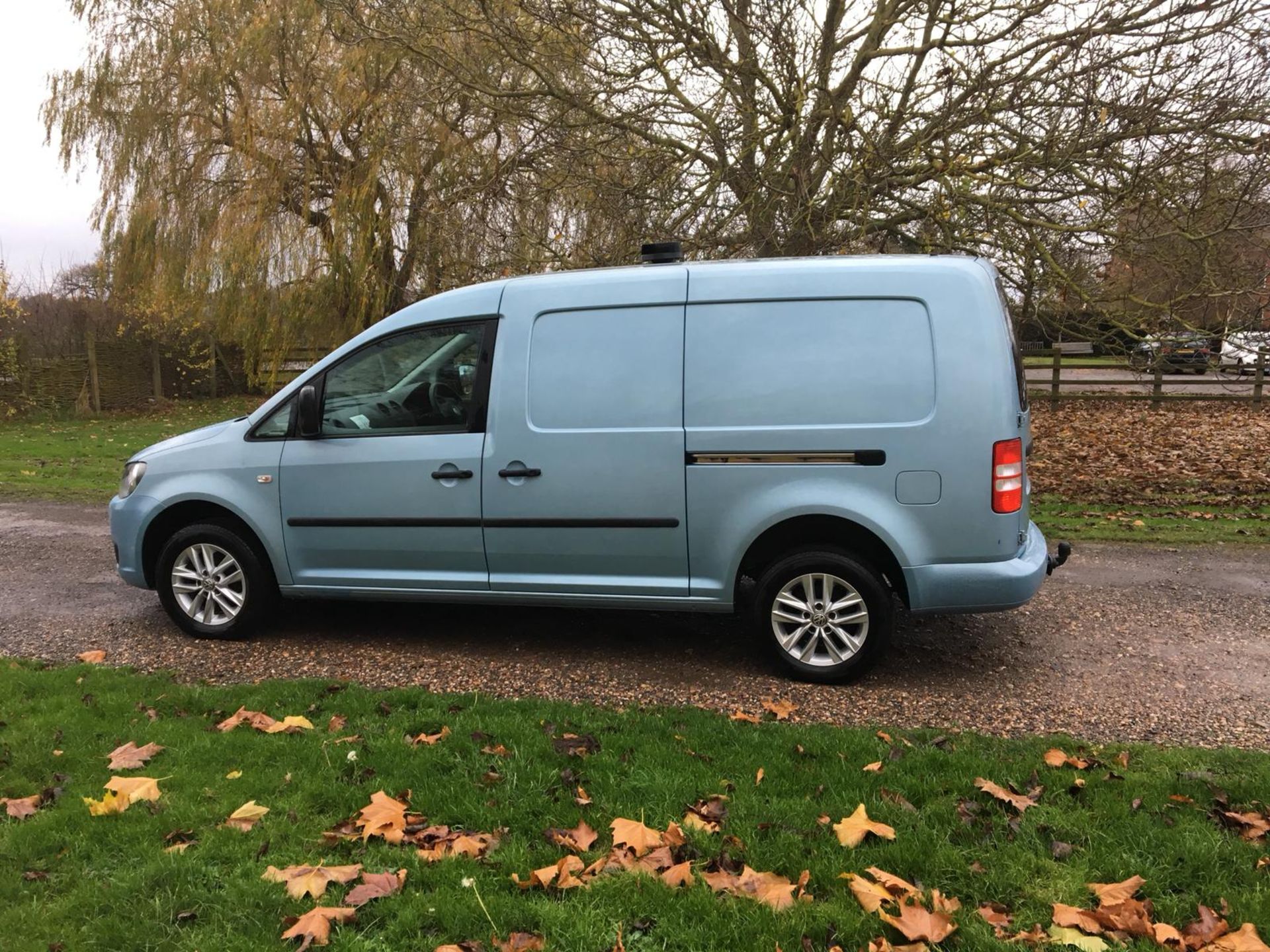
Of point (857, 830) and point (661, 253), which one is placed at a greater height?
point (661, 253)

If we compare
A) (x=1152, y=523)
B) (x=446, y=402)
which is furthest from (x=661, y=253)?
(x=1152, y=523)

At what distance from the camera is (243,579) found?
533cm

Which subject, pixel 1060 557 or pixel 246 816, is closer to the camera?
pixel 246 816

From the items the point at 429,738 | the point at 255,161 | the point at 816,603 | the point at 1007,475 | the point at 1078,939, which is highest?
the point at 255,161

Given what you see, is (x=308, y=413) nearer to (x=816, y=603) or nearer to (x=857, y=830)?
(x=816, y=603)

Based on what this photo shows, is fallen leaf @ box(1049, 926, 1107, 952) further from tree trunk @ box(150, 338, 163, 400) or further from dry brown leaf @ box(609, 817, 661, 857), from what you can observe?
tree trunk @ box(150, 338, 163, 400)

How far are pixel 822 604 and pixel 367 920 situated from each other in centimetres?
271

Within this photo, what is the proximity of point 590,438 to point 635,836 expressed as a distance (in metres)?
2.27

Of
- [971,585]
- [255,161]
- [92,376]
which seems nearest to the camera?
[971,585]

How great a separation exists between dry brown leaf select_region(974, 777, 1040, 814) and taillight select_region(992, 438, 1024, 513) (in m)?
1.45

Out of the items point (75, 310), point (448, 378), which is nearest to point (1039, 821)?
point (448, 378)

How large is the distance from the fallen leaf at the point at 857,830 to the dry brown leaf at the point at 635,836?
60 cm

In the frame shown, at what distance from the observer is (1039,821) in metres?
2.98

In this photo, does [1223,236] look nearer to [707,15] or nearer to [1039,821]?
[707,15]
